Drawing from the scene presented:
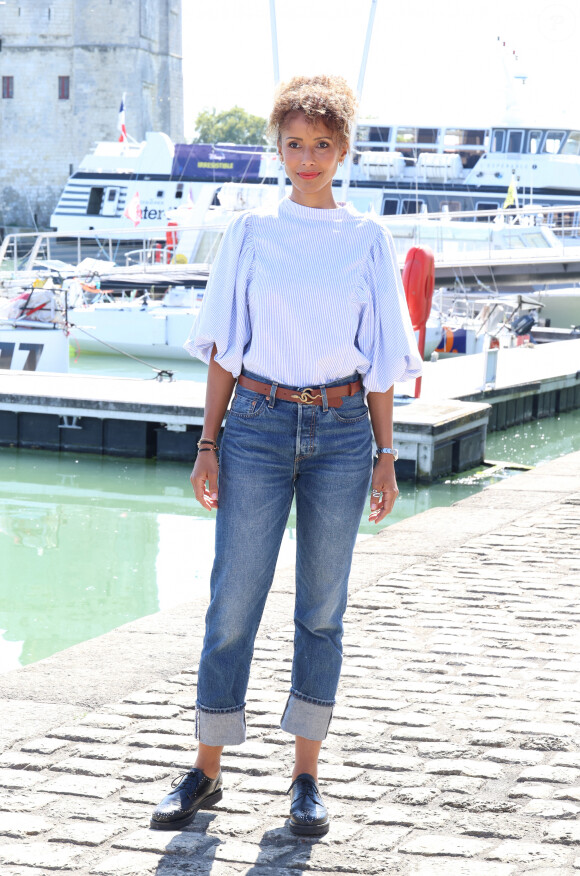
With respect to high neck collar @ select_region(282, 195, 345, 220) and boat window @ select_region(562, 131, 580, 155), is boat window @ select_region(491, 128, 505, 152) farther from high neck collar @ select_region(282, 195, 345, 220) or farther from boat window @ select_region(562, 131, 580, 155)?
high neck collar @ select_region(282, 195, 345, 220)

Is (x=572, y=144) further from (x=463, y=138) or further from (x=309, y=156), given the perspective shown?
(x=309, y=156)

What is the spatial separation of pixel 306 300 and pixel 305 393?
0.62 feet

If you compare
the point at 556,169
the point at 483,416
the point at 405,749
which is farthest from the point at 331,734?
the point at 556,169

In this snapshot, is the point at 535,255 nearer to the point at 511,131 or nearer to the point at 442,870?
the point at 511,131

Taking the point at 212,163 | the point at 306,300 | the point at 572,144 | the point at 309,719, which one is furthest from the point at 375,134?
the point at 309,719

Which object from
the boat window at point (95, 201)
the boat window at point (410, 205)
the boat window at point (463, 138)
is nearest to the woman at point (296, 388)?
the boat window at point (410, 205)

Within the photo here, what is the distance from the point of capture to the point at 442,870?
89.8 inches

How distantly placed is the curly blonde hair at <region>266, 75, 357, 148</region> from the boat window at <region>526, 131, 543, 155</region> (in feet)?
94.4

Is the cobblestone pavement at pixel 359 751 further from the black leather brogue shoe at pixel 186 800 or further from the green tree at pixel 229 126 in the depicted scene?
the green tree at pixel 229 126

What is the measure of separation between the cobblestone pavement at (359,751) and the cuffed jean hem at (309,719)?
0.18 meters

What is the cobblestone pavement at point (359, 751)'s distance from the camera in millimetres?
2365

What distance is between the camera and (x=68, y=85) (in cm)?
5916

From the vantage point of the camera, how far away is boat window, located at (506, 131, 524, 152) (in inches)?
1182

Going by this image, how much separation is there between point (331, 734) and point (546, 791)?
2.03ft
